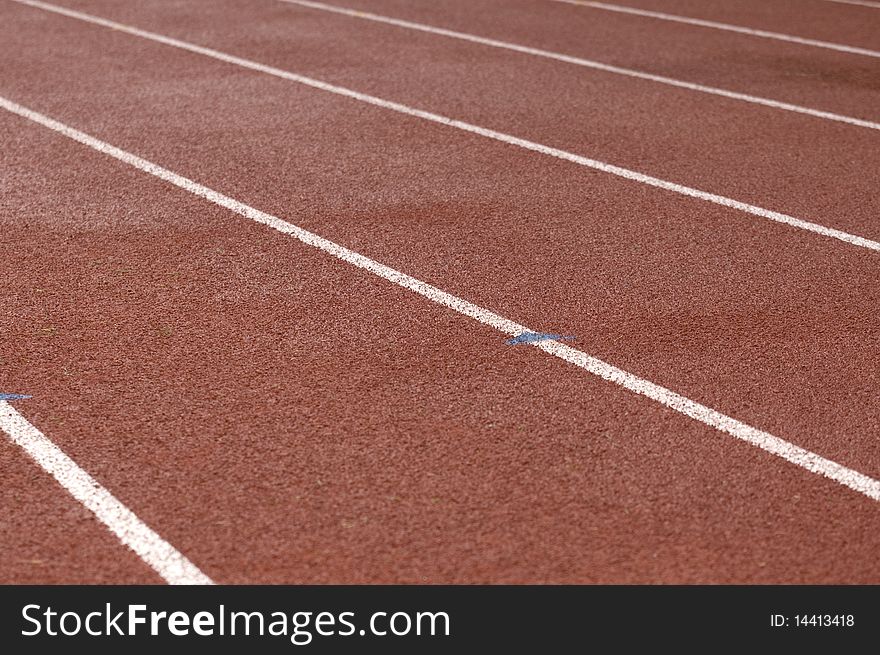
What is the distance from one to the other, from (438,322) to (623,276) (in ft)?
3.77

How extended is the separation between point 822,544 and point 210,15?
10409mm

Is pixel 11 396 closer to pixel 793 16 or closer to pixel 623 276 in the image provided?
pixel 623 276

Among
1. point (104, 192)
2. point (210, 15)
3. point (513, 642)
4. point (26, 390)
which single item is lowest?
point (513, 642)

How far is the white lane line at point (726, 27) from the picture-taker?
37.9ft

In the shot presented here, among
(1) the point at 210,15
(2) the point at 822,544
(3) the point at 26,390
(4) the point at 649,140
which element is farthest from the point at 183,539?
(1) the point at 210,15

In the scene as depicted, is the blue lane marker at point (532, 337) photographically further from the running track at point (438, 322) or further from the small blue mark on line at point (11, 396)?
the small blue mark on line at point (11, 396)

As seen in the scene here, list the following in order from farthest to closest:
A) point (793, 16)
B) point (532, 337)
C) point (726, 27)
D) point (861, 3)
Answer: point (861, 3)
point (793, 16)
point (726, 27)
point (532, 337)

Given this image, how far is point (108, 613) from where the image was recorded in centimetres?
380

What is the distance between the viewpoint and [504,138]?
866 cm

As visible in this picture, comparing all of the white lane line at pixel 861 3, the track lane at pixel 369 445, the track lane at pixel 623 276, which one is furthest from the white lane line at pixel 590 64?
the track lane at pixel 369 445

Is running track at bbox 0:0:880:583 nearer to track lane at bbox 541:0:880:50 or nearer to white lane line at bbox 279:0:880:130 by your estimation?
white lane line at bbox 279:0:880:130

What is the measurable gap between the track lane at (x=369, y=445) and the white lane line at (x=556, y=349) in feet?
0.28

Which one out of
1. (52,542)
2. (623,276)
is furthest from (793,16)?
(52,542)

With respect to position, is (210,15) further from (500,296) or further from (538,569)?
(538,569)
